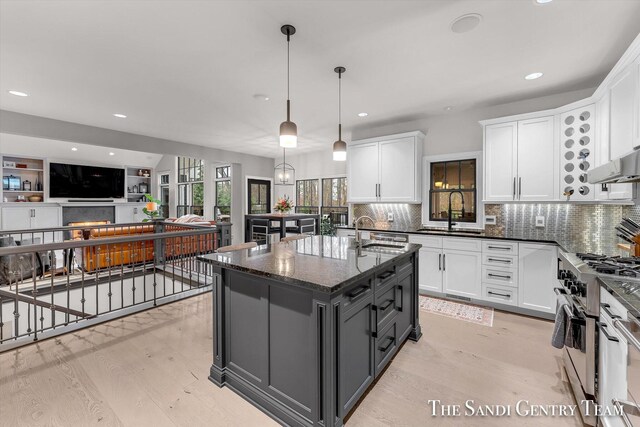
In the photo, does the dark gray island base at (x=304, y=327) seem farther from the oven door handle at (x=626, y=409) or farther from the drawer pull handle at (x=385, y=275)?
the oven door handle at (x=626, y=409)

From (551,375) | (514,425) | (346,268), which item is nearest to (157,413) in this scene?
(346,268)

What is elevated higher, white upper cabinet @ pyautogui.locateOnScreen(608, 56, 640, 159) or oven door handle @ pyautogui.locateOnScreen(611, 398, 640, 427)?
white upper cabinet @ pyautogui.locateOnScreen(608, 56, 640, 159)

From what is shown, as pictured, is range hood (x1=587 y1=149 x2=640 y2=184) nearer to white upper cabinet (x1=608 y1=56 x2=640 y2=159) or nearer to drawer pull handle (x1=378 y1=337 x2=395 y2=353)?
white upper cabinet (x1=608 y1=56 x2=640 y2=159)

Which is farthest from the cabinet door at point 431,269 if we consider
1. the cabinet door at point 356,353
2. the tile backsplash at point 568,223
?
the cabinet door at point 356,353

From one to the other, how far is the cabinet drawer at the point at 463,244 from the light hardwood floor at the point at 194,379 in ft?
3.31

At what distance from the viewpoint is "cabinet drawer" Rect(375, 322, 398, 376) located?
212 cm

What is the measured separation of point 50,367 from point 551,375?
13.5 feet

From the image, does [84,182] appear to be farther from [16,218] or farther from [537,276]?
[537,276]

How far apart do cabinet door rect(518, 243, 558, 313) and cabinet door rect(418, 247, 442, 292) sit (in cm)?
94

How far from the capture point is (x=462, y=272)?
387 centimetres

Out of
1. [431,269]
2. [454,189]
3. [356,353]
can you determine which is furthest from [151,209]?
[356,353]

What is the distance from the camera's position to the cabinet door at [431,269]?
404 cm

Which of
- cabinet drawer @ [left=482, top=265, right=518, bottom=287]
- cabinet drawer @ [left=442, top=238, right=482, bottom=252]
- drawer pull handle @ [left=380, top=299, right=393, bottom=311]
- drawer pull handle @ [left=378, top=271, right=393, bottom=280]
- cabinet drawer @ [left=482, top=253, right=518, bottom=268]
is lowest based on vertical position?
cabinet drawer @ [left=482, top=265, right=518, bottom=287]

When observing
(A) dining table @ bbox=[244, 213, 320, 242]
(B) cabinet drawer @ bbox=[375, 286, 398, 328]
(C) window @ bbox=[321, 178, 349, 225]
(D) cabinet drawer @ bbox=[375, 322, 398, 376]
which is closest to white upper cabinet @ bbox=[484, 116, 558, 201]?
(B) cabinet drawer @ bbox=[375, 286, 398, 328]
